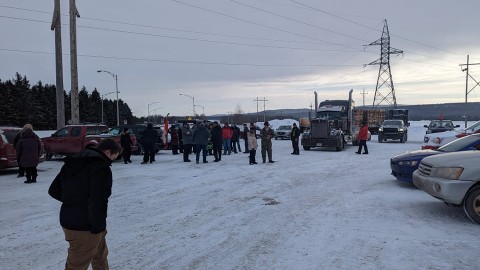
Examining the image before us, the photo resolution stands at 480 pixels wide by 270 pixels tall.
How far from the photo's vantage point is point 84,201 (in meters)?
3.77

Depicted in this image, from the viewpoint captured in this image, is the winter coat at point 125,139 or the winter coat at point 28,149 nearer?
the winter coat at point 28,149

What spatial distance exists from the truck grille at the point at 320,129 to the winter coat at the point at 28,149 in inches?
631

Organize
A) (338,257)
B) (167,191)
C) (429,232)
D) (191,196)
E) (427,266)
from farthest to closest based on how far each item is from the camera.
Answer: (167,191) → (191,196) → (429,232) → (338,257) → (427,266)

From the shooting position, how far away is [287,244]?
229 inches

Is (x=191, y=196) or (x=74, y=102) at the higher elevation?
(x=74, y=102)

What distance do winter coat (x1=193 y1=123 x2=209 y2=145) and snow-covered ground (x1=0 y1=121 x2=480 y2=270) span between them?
16.7 feet

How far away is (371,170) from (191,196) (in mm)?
7526

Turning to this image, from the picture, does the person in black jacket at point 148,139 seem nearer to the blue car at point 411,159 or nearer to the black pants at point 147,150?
the black pants at point 147,150

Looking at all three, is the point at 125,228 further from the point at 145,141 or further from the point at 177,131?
the point at 177,131

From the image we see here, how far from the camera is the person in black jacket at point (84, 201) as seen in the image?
3717 mm

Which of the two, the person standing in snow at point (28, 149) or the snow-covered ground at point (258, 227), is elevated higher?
the person standing in snow at point (28, 149)

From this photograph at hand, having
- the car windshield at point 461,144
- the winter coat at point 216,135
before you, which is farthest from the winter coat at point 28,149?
the car windshield at point 461,144

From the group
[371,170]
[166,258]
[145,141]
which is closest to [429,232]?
[166,258]

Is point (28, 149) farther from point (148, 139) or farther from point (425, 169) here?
→ point (425, 169)
